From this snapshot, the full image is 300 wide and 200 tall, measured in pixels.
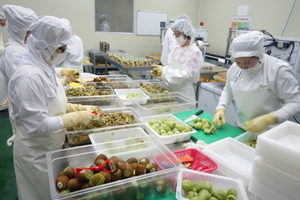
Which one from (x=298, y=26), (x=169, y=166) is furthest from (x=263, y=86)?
(x=298, y=26)

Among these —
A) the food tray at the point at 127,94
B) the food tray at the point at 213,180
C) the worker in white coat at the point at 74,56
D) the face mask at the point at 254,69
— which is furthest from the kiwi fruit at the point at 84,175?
the worker in white coat at the point at 74,56

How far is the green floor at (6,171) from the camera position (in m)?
2.41

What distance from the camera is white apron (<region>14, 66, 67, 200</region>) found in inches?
61.4

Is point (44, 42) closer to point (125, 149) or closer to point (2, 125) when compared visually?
point (125, 149)

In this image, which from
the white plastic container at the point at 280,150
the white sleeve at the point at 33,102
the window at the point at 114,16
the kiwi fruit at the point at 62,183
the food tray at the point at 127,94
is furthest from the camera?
the window at the point at 114,16

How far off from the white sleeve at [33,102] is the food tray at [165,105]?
913 mm

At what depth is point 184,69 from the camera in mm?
2775

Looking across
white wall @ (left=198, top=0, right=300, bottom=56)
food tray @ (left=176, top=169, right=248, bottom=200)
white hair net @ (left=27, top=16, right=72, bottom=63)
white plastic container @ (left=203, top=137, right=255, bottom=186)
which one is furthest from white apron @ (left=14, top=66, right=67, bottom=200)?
white wall @ (left=198, top=0, right=300, bottom=56)

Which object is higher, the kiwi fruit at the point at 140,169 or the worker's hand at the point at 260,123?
the worker's hand at the point at 260,123

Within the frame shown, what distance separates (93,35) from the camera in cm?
563

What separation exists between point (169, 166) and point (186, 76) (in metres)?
1.65

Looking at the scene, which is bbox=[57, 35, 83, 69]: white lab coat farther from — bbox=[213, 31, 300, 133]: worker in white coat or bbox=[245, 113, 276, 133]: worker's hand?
bbox=[245, 113, 276, 133]: worker's hand

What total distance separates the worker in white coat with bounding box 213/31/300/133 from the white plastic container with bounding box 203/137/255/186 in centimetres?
23

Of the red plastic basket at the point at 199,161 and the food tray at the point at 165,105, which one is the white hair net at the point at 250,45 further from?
the red plastic basket at the point at 199,161
